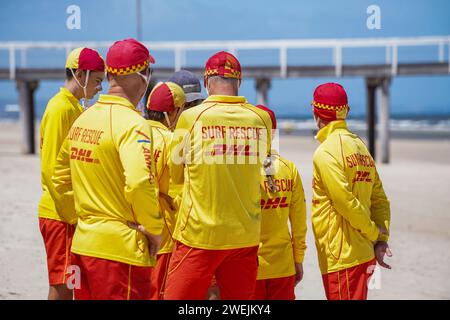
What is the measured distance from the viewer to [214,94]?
3877mm

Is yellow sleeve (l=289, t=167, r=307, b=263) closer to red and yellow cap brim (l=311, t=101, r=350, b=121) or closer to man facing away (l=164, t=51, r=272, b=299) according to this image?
red and yellow cap brim (l=311, t=101, r=350, b=121)

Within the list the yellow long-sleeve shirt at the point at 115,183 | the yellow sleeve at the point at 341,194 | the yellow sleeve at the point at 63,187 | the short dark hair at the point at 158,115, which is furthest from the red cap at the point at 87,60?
the yellow sleeve at the point at 341,194

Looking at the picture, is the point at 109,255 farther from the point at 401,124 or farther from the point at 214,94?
the point at 401,124

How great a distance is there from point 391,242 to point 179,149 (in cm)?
609

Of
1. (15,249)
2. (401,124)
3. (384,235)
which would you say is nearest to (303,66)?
(15,249)

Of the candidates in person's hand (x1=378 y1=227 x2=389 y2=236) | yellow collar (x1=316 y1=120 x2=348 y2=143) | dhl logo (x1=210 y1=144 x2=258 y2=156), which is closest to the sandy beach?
person's hand (x1=378 y1=227 x2=389 y2=236)

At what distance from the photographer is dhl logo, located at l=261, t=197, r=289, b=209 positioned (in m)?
4.42

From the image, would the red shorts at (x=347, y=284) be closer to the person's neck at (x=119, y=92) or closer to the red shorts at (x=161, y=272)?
the red shorts at (x=161, y=272)

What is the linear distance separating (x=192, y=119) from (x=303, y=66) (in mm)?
18851

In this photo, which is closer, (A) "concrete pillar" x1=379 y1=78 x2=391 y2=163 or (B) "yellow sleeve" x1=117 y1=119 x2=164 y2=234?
(B) "yellow sleeve" x1=117 y1=119 x2=164 y2=234

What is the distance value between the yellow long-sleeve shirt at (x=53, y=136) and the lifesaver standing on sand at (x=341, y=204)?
149 centimetres

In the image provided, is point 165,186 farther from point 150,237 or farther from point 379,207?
point 379,207

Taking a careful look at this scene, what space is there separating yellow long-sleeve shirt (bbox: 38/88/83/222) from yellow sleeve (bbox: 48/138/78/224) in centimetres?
1

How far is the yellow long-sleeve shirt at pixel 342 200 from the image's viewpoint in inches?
167
